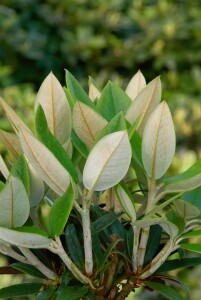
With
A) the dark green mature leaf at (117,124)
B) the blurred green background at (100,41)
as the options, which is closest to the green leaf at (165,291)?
the dark green mature leaf at (117,124)

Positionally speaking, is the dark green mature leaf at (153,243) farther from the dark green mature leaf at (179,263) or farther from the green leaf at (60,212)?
the green leaf at (60,212)

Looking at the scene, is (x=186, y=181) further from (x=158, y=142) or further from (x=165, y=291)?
(x=165, y=291)

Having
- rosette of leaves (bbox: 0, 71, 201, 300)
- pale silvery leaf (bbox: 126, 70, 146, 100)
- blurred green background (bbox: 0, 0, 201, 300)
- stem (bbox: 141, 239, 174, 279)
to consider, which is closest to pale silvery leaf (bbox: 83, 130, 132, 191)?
rosette of leaves (bbox: 0, 71, 201, 300)

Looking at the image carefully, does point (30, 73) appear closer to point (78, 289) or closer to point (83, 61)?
point (83, 61)

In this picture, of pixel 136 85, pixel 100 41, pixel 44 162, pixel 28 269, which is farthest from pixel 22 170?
pixel 100 41

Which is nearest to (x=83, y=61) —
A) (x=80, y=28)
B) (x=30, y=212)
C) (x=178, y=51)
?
(x=80, y=28)

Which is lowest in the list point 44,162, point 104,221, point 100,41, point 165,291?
point 165,291
